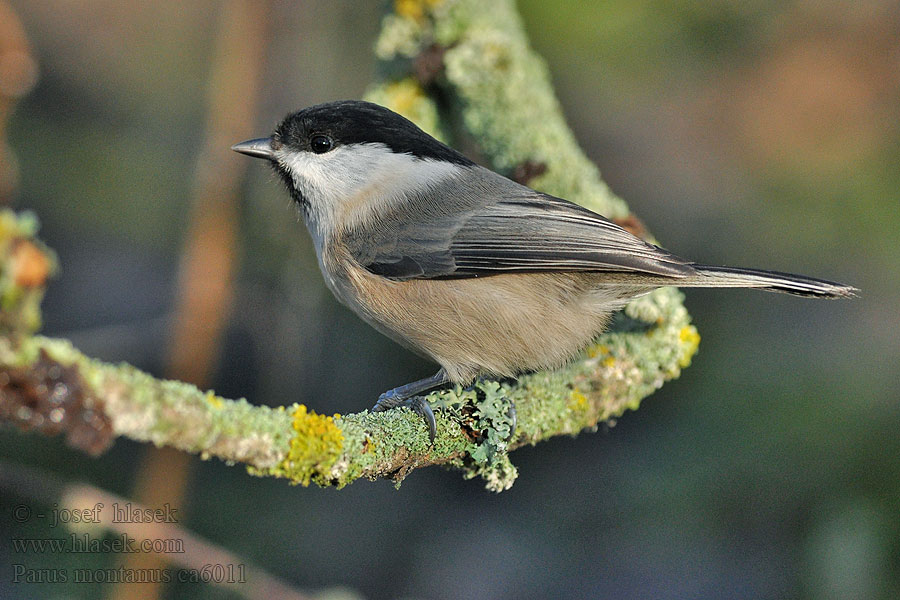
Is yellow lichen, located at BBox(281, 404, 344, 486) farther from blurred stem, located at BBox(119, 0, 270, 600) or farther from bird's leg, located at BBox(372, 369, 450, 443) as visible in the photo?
blurred stem, located at BBox(119, 0, 270, 600)

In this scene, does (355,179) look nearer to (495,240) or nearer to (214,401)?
(495,240)

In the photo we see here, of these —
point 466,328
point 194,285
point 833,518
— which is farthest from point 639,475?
point 194,285

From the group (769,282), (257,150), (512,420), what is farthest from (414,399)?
(257,150)

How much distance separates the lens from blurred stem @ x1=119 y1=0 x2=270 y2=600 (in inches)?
139

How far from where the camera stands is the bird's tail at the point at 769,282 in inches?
87.7

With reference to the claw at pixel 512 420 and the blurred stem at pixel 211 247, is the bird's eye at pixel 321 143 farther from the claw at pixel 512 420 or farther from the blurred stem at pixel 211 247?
the claw at pixel 512 420

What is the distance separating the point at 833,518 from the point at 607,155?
2813 millimetres

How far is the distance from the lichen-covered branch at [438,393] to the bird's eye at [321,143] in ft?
1.64

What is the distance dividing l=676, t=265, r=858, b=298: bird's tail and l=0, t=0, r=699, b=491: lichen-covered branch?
0.89ft

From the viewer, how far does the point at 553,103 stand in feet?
10.7

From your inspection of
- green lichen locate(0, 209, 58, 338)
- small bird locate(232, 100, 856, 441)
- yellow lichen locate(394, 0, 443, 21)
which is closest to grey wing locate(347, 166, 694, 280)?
small bird locate(232, 100, 856, 441)

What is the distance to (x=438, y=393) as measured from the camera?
7.27ft

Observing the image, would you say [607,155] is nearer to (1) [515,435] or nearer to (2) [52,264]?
(1) [515,435]

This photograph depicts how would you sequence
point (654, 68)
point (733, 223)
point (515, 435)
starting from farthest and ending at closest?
point (654, 68), point (733, 223), point (515, 435)
